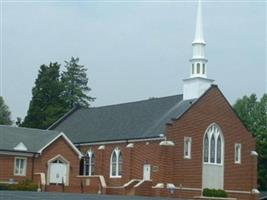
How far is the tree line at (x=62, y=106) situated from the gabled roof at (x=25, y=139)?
2335 centimetres

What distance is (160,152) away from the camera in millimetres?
55844

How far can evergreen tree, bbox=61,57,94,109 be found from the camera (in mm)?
96744

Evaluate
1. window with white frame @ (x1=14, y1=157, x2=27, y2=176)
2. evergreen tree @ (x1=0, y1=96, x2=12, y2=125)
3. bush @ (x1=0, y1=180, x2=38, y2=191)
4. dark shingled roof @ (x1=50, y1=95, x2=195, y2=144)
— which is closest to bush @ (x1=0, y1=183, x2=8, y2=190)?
bush @ (x1=0, y1=180, x2=38, y2=191)

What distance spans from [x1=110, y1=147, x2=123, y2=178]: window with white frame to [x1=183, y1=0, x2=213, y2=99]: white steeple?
308 inches

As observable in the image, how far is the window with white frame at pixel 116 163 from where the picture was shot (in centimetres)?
6119

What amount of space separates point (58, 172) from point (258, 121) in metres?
35.0

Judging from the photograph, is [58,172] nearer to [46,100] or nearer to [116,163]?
[116,163]

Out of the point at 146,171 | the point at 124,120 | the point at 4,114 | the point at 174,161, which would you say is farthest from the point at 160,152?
the point at 4,114

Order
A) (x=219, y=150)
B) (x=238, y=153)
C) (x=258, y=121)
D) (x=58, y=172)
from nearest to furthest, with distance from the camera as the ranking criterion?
(x=58, y=172) < (x=219, y=150) < (x=238, y=153) < (x=258, y=121)

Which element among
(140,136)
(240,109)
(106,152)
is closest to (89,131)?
(106,152)

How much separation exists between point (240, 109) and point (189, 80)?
2938 cm

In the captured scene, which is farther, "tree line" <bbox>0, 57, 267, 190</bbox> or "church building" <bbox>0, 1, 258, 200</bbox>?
"tree line" <bbox>0, 57, 267, 190</bbox>

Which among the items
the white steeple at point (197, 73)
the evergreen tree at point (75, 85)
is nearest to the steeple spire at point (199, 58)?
the white steeple at point (197, 73)

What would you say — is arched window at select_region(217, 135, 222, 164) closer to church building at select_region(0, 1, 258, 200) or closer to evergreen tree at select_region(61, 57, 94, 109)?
church building at select_region(0, 1, 258, 200)
